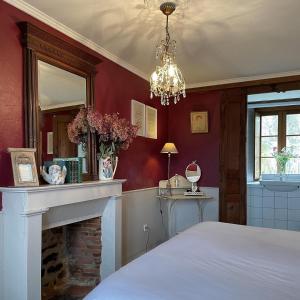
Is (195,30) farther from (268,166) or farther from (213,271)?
(268,166)

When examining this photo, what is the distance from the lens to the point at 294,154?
18.1 ft

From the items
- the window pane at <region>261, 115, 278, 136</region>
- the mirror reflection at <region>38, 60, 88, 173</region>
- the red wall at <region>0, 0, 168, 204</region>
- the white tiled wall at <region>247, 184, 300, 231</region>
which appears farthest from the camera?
the window pane at <region>261, 115, 278, 136</region>


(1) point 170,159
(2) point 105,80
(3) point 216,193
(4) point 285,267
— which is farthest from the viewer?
(1) point 170,159

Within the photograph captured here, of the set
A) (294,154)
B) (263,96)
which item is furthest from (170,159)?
(294,154)

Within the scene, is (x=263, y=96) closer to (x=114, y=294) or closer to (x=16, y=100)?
(x=16, y=100)

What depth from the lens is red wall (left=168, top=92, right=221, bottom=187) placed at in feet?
14.9

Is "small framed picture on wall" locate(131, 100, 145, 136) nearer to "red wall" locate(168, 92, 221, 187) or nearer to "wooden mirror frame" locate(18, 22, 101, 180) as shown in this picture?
"red wall" locate(168, 92, 221, 187)

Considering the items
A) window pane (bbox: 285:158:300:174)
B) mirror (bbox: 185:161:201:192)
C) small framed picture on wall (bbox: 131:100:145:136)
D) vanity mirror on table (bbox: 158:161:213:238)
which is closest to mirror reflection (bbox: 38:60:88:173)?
small framed picture on wall (bbox: 131:100:145:136)

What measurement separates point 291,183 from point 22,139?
446 cm

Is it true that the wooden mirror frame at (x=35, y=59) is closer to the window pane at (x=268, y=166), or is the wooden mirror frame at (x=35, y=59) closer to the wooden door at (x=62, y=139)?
the wooden door at (x=62, y=139)

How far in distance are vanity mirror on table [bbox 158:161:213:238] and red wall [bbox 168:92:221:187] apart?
11cm

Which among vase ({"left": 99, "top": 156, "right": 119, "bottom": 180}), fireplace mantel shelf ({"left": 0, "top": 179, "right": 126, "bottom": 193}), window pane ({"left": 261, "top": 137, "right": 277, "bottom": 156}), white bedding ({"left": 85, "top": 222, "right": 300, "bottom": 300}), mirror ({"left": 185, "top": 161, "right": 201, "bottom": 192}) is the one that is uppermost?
window pane ({"left": 261, "top": 137, "right": 277, "bottom": 156})

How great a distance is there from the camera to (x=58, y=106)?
2621 mm

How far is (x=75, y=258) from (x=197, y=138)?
2.50 m
